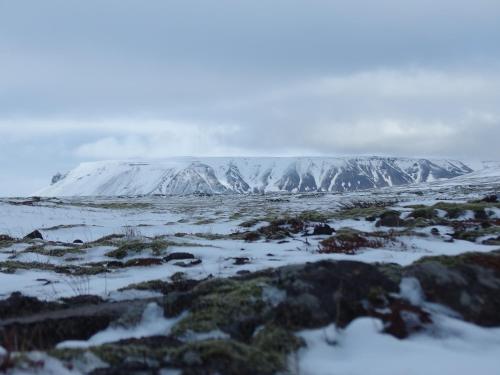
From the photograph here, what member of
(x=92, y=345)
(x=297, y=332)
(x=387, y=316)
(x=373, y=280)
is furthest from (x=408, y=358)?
(x=92, y=345)

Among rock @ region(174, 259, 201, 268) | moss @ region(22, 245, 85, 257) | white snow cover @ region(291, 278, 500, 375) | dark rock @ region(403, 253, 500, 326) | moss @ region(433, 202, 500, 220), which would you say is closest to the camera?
white snow cover @ region(291, 278, 500, 375)

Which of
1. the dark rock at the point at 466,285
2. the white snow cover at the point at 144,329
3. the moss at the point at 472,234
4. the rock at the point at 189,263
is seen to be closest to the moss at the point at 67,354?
the white snow cover at the point at 144,329

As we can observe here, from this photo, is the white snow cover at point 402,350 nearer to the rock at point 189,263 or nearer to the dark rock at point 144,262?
the rock at point 189,263

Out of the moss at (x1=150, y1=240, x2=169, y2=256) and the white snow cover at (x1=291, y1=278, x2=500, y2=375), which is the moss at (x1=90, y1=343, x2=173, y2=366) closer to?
the white snow cover at (x1=291, y1=278, x2=500, y2=375)

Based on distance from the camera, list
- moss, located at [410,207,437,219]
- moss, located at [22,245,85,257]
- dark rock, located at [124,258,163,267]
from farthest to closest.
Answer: moss, located at [410,207,437,219] → moss, located at [22,245,85,257] → dark rock, located at [124,258,163,267]

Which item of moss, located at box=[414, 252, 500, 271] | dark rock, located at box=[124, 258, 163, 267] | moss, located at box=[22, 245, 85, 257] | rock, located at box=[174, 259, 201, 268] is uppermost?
moss, located at box=[414, 252, 500, 271]

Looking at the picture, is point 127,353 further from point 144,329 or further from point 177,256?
point 177,256

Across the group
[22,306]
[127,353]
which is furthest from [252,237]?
[127,353]

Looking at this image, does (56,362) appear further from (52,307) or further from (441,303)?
(441,303)

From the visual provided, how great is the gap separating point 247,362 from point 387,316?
2.07 metres

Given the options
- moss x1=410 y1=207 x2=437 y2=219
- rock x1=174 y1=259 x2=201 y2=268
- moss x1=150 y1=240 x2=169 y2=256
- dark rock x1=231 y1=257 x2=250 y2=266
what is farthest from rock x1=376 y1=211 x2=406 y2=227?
rock x1=174 y1=259 x2=201 y2=268

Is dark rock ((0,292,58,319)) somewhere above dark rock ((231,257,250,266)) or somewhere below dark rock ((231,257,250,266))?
above

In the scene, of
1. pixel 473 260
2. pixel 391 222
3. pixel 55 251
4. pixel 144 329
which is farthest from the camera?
pixel 391 222

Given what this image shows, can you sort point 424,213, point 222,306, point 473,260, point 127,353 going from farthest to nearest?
point 424,213 < point 473,260 < point 222,306 < point 127,353
